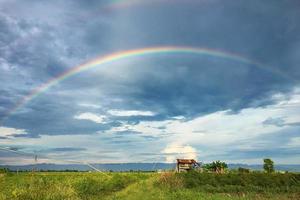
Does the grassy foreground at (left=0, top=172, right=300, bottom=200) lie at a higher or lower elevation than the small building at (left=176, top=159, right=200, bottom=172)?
lower

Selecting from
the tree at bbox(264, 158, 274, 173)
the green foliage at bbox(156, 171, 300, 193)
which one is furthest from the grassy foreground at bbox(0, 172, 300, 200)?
the tree at bbox(264, 158, 274, 173)

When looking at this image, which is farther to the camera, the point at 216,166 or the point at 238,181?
the point at 216,166

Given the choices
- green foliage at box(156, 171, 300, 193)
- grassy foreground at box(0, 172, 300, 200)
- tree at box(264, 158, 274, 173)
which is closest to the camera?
grassy foreground at box(0, 172, 300, 200)

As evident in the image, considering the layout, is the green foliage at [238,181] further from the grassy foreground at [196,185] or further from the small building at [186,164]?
the small building at [186,164]

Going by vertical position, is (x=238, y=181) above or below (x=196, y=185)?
above

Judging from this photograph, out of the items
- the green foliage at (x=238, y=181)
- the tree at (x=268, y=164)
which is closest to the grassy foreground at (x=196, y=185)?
the green foliage at (x=238, y=181)

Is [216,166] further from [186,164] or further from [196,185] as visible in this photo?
[196,185]

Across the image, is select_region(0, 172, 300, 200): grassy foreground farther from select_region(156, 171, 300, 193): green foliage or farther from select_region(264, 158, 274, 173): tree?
select_region(264, 158, 274, 173): tree

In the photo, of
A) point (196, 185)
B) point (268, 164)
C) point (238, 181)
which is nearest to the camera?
point (196, 185)

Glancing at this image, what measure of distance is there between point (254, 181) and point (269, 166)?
1761 centimetres

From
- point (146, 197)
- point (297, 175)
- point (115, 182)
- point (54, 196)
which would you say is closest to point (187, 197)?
point (146, 197)

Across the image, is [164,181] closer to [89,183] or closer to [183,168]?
[89,183]

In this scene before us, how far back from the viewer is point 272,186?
53812 mm

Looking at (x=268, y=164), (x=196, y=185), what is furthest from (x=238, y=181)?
(x=268, y=164)
